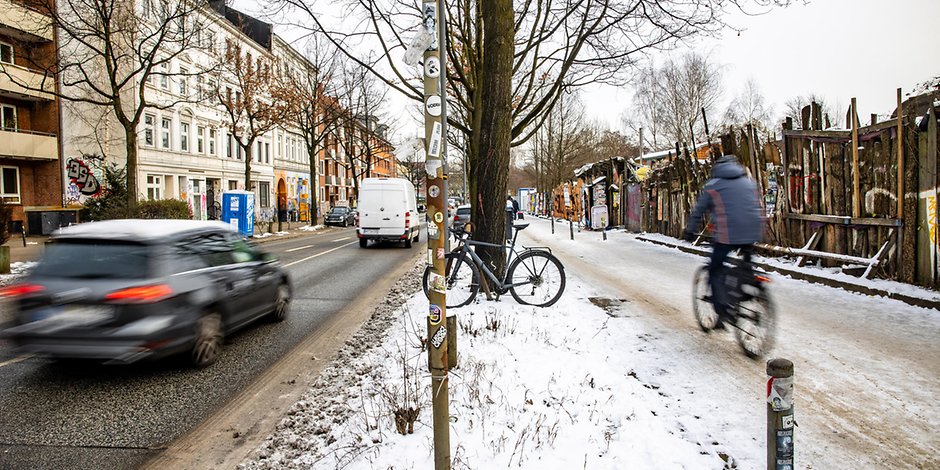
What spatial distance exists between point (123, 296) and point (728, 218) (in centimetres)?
561

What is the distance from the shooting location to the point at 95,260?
4926mm

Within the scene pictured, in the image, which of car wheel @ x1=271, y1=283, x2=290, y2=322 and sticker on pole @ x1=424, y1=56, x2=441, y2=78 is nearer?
sticker on pole @ x1=424, y1=56, x2=441, y2=78

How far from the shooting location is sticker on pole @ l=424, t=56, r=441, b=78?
3012 millimetres

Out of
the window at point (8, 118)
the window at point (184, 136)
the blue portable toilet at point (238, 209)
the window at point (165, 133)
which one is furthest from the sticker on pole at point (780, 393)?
the window at point (184, 136)

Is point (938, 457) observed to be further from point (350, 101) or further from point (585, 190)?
point (350, 101)

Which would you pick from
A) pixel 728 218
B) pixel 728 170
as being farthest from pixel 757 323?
pixel 728 170

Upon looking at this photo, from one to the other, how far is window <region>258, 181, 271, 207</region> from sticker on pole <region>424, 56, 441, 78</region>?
A: 50.2 metres

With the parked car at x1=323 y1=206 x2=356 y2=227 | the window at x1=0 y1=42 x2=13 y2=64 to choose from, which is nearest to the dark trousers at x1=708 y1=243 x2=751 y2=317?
the window at x1=0 y1=42 x2=13 y2=64

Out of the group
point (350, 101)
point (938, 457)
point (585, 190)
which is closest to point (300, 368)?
point (938, 457)

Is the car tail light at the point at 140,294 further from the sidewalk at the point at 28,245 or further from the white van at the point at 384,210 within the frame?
the white van at the point at 384,210

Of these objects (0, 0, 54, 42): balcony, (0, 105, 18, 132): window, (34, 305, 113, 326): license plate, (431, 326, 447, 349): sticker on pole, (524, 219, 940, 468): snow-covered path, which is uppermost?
(0, 0, 54, 42): balcony

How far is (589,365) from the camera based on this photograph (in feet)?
16.2

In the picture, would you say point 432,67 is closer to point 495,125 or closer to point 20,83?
point 495,125

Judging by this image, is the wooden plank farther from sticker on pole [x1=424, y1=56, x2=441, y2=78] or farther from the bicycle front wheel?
sticker on pole [x1=424, y1=56, x2=441, y2=78]
